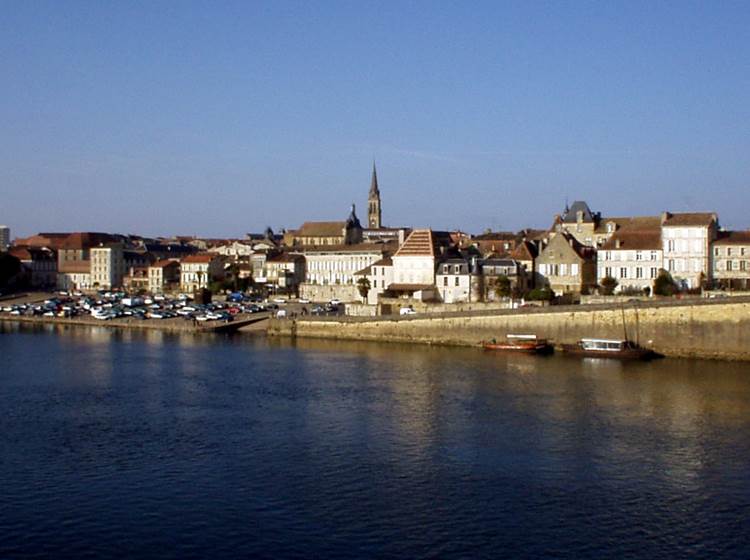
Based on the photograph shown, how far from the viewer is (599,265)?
1687 inches

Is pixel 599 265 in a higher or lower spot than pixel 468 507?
higher

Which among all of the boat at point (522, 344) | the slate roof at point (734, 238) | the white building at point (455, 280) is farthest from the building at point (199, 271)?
the slate roof at point (734, 238)

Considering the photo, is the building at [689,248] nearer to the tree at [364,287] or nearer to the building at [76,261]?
the tree at [364,287]

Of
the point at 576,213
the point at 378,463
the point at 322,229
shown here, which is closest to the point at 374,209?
the point at 322,229

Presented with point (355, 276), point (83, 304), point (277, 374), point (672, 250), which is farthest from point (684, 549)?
point (83, 304)

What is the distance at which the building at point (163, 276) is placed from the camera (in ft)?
217

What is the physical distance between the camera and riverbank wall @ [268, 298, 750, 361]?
32312 mm

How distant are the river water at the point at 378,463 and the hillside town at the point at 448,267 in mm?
11105

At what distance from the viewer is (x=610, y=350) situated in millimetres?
33156

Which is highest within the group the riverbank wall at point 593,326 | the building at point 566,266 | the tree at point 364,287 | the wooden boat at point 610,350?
the building at point 566,266

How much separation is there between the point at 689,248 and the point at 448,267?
10511mm

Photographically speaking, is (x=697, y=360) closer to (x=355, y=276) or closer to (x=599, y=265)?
(x=599, y=265)

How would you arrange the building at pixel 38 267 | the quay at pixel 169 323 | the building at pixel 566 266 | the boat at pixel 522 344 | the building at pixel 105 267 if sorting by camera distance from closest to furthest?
1. the boat at pixel 522 344
2. the building at pixel 566 266
3. the quay at pixel 169 323
4. the building at pixel 105 267
5. the building at pixel 38 267

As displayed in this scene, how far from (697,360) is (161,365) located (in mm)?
17479
